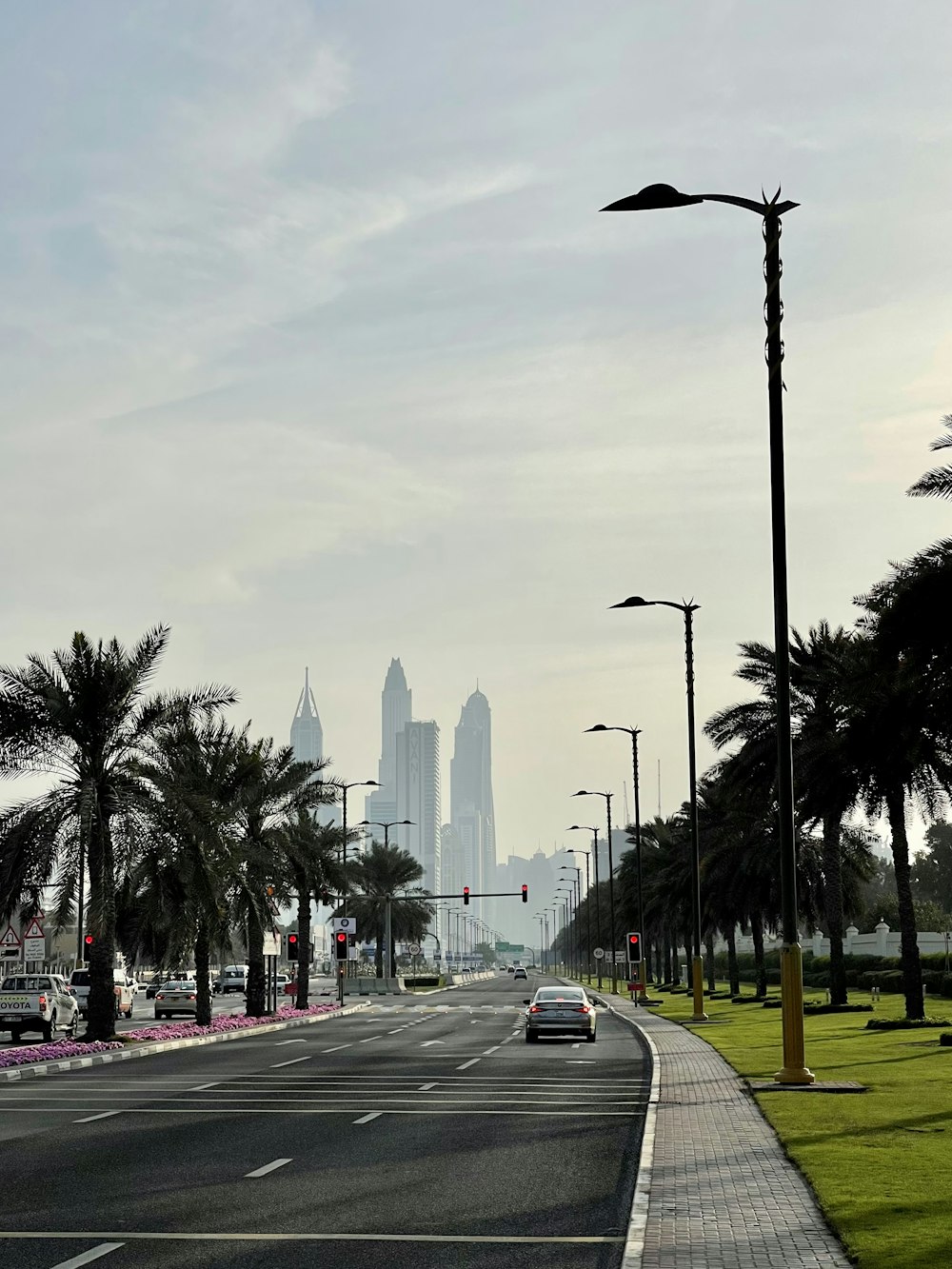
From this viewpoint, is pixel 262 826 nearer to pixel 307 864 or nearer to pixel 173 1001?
pixel 307 864

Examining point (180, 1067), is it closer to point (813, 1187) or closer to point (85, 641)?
point (85, 641)

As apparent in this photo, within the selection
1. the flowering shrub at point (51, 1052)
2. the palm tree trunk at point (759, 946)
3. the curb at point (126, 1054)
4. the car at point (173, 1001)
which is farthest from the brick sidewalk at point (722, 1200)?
the palm tree trunk at point (759, 946)

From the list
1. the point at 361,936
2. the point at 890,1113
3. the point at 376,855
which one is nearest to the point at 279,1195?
the point at 890,1113

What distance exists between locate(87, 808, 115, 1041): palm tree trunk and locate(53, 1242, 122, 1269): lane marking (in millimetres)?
23819

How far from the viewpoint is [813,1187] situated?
37.7ft

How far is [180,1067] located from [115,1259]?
20354 millimetres

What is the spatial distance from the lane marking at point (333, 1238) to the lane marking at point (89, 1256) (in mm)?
101

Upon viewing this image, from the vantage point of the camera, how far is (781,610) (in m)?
20.6

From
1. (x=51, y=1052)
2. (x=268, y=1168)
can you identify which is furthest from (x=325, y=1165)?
(x=51, y=1052)

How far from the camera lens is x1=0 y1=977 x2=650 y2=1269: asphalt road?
31.6 feet

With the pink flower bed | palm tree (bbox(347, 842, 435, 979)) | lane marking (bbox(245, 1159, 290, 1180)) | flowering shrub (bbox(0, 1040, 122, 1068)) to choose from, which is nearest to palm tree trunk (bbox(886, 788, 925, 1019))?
the pink flower bed

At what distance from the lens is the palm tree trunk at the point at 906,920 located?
3938 centimetres

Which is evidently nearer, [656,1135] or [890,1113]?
[656,1135]

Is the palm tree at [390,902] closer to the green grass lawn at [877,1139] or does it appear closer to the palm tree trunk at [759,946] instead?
the palm tree trunk at [759,946]
